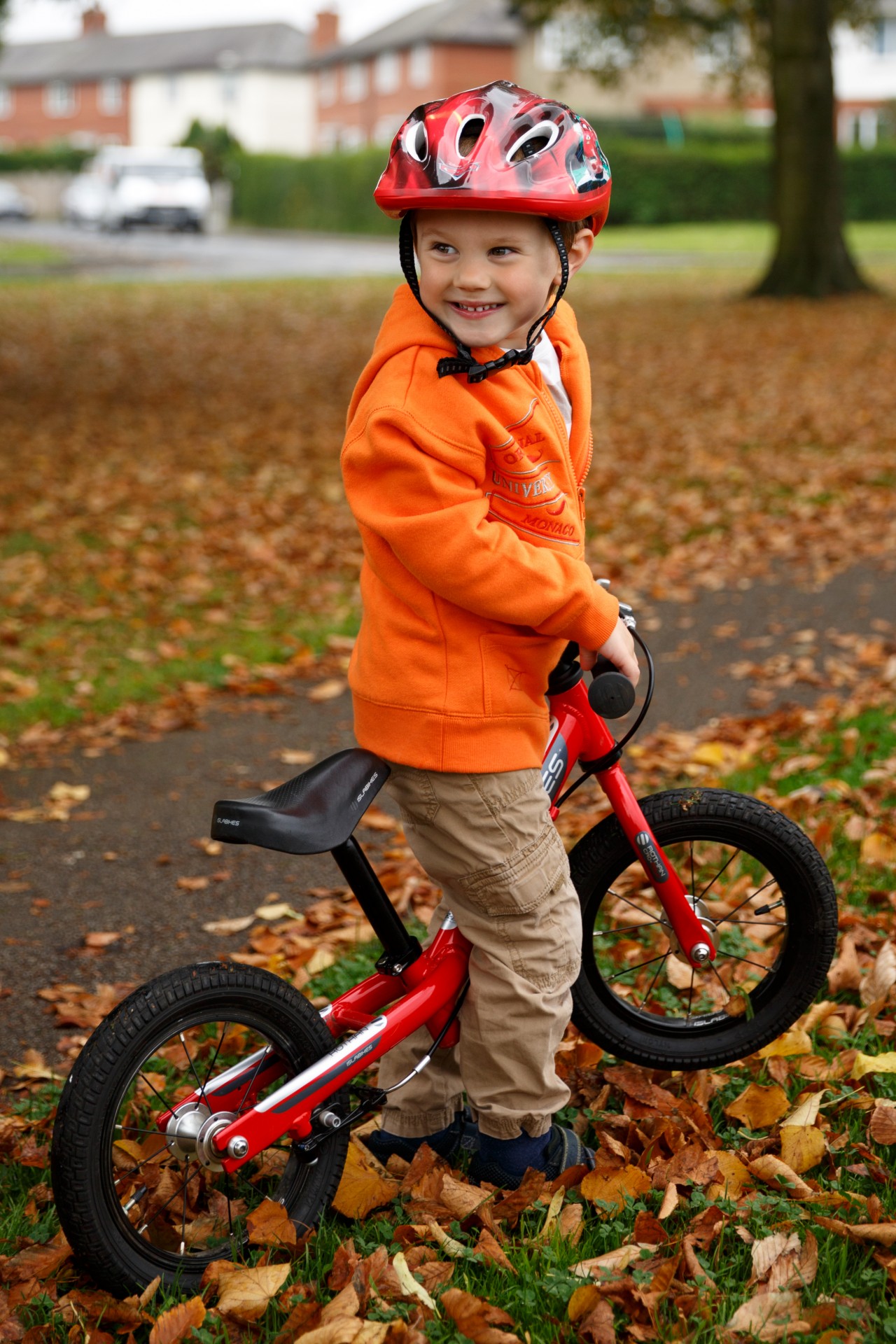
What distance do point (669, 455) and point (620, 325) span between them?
345 inches

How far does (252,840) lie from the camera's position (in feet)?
7.89

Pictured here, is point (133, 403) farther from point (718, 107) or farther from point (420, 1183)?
point (718, 107)

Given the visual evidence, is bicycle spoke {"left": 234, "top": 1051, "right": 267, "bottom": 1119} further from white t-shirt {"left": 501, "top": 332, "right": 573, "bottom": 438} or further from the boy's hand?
white t-shirt {"left": 501, "top": 332, "right": 573, "bottom": 438}

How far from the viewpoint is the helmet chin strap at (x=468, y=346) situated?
2383 mm

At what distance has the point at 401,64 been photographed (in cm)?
6325

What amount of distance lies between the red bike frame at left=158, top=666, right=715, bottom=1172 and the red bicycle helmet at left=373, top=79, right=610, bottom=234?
3.24 ft

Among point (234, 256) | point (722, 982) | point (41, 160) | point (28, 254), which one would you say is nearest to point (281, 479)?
point (722, 982)

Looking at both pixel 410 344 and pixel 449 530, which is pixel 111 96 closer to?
pixel 410 344

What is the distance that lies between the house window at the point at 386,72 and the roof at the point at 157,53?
9.90m

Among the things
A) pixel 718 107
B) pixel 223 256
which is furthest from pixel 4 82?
pixel 223 256

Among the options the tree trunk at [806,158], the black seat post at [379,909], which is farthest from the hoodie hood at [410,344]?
the tree trunk at [806,158]

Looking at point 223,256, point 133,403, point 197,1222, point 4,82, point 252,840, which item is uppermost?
point 4,82

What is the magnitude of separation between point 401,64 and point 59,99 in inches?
1254

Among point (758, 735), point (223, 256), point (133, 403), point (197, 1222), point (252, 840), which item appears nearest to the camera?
point (252, 840)
